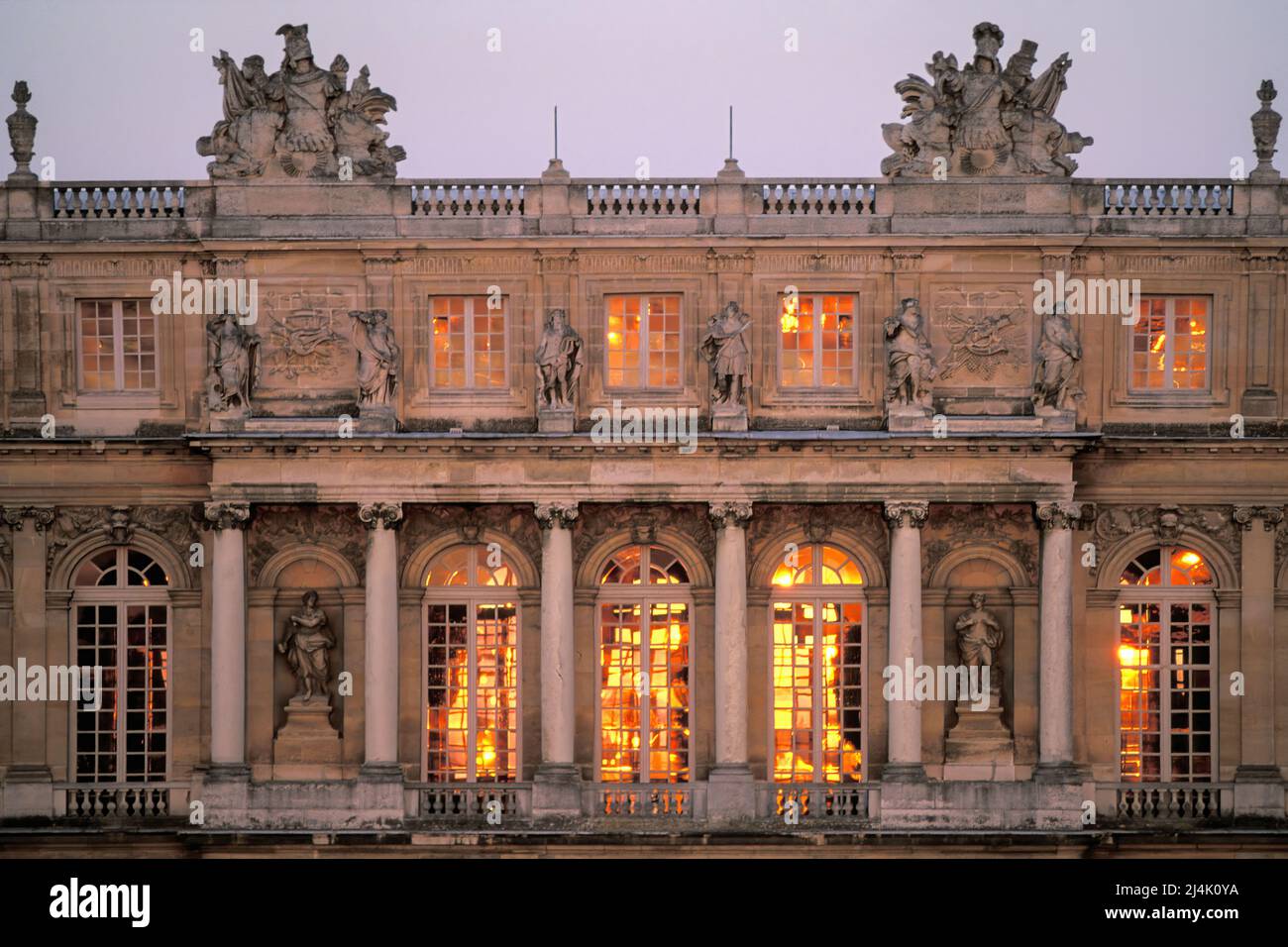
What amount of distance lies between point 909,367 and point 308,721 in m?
12.4

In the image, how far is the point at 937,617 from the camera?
46969 mm

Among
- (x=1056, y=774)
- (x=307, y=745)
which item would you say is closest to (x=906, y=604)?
(x=1056, y=774)

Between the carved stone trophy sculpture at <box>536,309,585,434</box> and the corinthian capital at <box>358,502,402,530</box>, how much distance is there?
293 cm

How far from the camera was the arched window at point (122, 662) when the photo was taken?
47.4 metres

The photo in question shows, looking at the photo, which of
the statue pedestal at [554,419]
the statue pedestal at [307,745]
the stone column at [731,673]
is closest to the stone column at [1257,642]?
the stone column at [731,673]

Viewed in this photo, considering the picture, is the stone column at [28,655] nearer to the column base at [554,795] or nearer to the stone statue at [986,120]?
the column base at [554,795]

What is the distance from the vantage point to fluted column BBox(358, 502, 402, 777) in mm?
46406

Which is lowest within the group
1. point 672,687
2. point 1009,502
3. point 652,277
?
point 672,687

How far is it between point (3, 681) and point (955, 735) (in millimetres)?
17031

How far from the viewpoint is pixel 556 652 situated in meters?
46.4

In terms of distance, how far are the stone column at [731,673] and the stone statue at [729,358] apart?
1.89 meters
